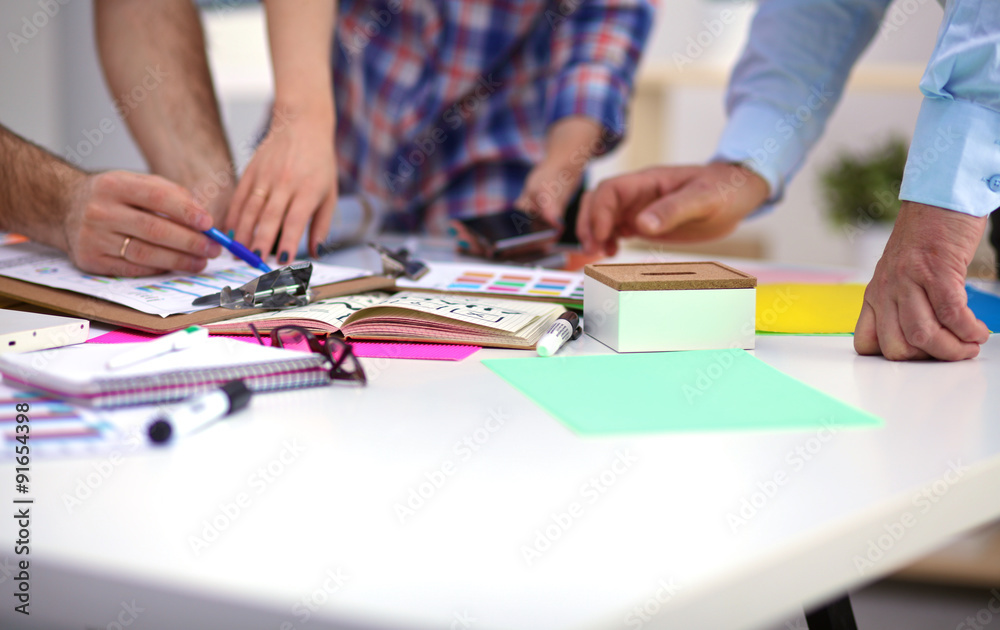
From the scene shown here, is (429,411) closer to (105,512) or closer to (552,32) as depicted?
(105,512)

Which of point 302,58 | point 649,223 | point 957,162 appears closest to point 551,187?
point 649,223

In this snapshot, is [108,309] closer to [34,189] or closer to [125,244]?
[125,244]

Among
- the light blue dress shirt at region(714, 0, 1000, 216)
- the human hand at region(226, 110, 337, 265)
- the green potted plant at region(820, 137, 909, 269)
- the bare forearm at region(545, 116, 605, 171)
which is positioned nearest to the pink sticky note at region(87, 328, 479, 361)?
the human hand at region(226, 110, 337, 265)

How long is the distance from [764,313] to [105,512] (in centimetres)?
68

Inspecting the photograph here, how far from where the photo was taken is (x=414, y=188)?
159 centimetres

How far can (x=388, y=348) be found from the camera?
0.72 m

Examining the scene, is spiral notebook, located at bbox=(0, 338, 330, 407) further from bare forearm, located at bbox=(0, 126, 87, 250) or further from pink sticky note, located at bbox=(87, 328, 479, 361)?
bare forearm, located at bbox=(0, 126, 87, 250)

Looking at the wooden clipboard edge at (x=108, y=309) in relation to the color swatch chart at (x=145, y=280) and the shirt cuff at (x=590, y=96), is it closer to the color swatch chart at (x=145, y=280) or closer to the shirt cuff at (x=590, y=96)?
the color swatch chart at (x=145, y=280)

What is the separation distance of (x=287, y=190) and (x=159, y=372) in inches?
19.2

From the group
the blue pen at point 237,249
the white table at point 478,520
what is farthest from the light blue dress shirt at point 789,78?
the blue pen at point 237,249

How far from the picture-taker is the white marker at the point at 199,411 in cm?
48

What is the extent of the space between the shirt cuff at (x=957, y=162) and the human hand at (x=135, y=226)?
27.4 inches

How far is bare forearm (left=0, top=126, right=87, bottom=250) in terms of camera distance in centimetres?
94

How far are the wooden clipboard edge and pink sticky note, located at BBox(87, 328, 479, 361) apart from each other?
0.03 feet
